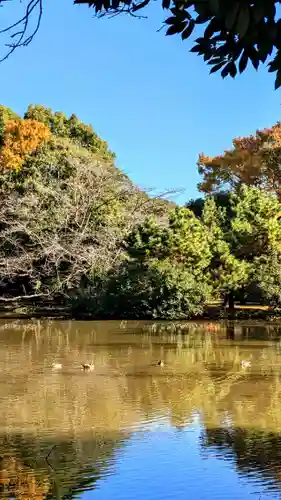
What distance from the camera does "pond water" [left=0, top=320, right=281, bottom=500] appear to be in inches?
194

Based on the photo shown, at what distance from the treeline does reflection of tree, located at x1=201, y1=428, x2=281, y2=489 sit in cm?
1248

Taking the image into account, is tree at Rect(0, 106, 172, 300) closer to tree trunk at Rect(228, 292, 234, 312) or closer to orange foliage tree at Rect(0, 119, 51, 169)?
orange foliage tree at Rect(0, 119, 51, 169)

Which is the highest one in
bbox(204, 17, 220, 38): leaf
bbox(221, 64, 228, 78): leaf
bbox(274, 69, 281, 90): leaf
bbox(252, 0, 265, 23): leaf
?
bbox(204, 17, 220, 38): leaf

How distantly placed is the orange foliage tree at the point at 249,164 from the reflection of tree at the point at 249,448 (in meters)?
23.7

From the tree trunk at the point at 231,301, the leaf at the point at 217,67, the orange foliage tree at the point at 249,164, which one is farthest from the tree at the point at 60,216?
the leaf at the point at 217,67

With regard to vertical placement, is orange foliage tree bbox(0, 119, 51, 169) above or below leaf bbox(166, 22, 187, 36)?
above

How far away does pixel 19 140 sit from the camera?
25.2 meters

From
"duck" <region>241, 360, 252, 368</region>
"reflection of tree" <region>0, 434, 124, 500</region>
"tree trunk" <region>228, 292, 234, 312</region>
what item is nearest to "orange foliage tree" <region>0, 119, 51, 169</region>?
"tree trunk" <region>228, 292, 234, 312</region>

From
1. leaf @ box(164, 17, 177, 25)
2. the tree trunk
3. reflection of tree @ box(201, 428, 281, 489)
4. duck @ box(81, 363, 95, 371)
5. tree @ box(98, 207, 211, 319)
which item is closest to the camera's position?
leaf @ box(164, 17, 177, 25)

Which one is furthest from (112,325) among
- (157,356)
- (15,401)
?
(15,401)

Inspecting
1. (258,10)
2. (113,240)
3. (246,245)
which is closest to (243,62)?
(258,10)

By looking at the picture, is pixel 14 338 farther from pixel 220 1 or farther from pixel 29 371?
pixel 220 1

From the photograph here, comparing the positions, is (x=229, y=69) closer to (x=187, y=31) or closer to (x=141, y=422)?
(x=187, y=31)

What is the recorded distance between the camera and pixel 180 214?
780 inches
